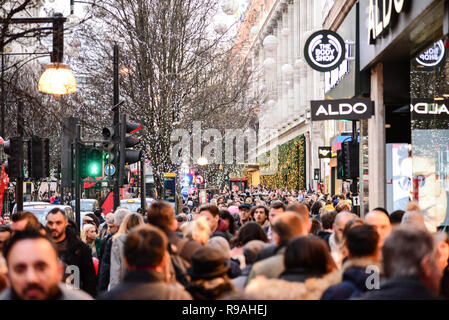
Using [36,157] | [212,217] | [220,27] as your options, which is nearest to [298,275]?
[212,217]

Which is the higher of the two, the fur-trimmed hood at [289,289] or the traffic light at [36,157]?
the traffic light at [36,157]

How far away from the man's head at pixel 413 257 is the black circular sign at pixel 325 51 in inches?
623

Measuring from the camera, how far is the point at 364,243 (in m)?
5.98

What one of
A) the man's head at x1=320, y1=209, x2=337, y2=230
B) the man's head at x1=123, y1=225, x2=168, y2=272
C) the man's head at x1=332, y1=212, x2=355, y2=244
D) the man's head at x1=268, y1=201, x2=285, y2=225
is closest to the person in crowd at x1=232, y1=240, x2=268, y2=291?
the man's head at x1=332, y1=212, x2=355, y2=244

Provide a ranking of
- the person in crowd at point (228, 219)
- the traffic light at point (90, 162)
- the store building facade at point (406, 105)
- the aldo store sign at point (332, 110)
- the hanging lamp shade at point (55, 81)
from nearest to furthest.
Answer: the person in crowd at point (228, 219), the hanging lamp shade at point (55, 81), the store building facade at point (406, 105), the traffic light at point (90, 162), the aldo store sign at point (332, 110)

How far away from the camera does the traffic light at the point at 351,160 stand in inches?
850

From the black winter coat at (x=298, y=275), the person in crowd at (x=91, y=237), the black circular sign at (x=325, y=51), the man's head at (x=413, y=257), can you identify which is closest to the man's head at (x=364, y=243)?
the black winter coat at (x=298, y=275)

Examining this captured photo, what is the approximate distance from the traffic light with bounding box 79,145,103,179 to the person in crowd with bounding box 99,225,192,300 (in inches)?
395

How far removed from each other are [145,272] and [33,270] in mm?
803

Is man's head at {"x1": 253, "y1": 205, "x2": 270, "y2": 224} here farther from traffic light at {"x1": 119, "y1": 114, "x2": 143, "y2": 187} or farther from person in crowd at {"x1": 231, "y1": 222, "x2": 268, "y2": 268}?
traffic light at {"x1": 119, "y1": 114, "x2": 143, "y2": 187}

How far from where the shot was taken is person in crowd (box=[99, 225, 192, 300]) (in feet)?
15.6

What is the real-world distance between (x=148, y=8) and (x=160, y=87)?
259cm

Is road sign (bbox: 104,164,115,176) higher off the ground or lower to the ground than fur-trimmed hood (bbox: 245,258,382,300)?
higher

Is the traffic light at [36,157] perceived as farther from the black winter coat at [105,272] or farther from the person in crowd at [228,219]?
the black winter coat at [105,272]
